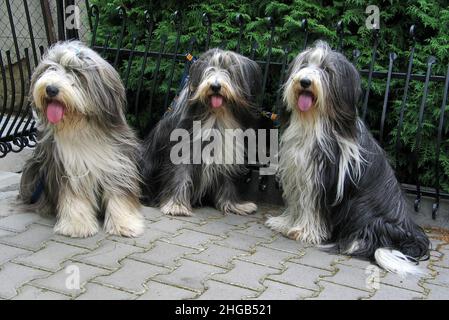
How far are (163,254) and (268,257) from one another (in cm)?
69

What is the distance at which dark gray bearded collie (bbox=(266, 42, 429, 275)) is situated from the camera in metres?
3.73

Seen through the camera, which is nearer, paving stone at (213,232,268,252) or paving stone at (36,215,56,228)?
paving stone at (213,232,268,252)

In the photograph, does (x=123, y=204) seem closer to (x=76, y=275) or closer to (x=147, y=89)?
(x=76, y=275)

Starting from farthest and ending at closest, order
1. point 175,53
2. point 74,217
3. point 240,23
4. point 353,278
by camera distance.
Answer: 1. point 175,53
2. point 240,23
3. point 74,217
4. point 353,278

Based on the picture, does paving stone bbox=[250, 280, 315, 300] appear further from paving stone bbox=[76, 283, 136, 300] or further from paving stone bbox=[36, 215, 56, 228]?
paving stone bbox=[36, 215, 56, 228]

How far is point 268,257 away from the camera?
12.4 feet

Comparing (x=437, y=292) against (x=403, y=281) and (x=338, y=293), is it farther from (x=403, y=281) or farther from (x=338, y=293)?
(x=338, y=293)

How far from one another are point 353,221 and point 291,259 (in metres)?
0.51

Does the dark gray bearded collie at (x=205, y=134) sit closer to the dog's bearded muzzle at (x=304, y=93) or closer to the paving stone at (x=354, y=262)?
the dog's bearded muzzle at (x=304, y=93)

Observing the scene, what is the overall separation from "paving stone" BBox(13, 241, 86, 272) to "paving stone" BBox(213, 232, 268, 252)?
0.96 m

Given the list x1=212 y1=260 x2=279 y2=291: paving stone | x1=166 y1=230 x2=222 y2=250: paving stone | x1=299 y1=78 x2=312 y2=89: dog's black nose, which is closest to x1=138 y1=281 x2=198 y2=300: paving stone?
x1=212 y1=260 x2=279 y2=291: paving stone

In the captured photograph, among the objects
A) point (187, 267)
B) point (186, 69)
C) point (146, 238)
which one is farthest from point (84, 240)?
point (186, 69)

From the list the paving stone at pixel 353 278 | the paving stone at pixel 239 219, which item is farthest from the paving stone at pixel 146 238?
the paving stone at pixel 353 278

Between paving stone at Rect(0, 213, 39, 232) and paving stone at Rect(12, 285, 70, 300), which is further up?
paving stone at Rect(12, 285, 70, 300)
